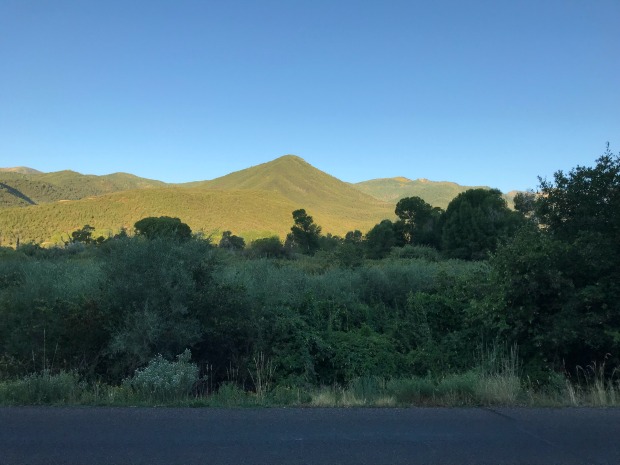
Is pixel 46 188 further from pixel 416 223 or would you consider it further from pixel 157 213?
pixel 416 223

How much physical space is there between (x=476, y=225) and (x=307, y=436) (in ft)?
134

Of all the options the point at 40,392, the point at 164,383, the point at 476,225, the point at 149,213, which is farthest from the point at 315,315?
the point at 149,213

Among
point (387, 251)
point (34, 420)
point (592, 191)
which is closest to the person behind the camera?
point (34, 420)

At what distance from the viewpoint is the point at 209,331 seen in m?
11.7

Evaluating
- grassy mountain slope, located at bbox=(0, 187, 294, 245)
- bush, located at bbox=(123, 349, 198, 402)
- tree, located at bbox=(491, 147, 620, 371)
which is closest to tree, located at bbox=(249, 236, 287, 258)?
grassy mountain slope, located at bbox=(0, 187, 294, 245)

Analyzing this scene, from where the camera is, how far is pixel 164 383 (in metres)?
7.39

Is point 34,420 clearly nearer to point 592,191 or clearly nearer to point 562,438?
point 562,438

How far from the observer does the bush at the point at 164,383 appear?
7.22 m

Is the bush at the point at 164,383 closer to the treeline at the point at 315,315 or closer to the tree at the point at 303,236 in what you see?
the treeline at the point at 315,315

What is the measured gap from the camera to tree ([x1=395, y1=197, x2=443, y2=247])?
5217cm

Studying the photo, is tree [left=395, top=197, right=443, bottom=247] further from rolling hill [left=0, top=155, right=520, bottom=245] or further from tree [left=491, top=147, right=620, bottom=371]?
tree [left=491, top=147, right=620, bottom=371]

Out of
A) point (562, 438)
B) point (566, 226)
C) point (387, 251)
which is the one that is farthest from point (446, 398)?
point (387, 251)

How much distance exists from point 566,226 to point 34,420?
10.9m

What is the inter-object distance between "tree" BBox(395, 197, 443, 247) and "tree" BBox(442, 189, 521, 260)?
12.0 ft
